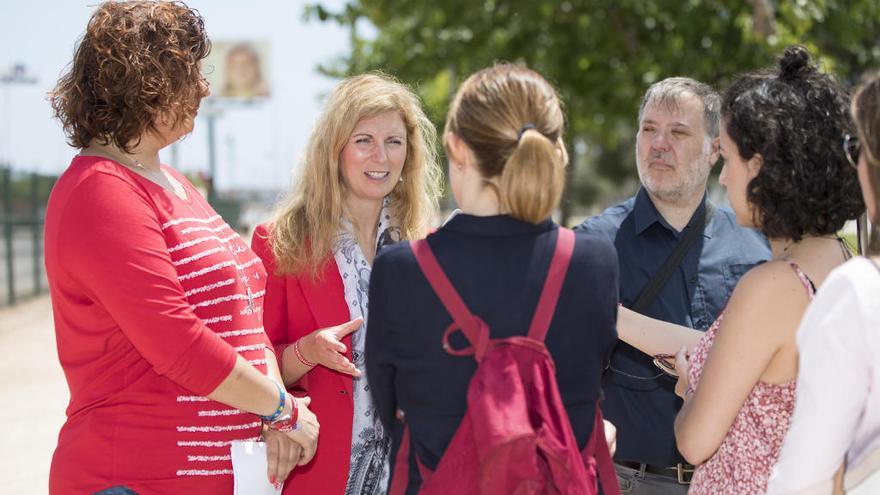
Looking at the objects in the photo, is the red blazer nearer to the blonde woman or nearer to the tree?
the blonde woman

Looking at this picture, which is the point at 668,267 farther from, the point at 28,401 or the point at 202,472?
the point at 28,401

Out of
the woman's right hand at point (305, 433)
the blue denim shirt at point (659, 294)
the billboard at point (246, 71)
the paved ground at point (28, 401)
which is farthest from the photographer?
the billboard at point (246, 71)

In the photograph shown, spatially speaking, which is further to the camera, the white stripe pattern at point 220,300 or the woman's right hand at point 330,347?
the woman's right hand at point 330,347

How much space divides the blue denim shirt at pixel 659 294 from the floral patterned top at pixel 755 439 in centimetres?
102

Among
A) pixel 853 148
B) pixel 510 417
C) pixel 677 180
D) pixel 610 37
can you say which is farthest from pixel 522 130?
pixel 610 37

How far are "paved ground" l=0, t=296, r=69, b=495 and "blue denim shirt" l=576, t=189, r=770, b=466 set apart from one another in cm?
433

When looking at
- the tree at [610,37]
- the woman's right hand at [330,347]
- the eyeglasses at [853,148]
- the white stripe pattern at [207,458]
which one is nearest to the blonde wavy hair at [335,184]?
the woman's right hand at [330,347]

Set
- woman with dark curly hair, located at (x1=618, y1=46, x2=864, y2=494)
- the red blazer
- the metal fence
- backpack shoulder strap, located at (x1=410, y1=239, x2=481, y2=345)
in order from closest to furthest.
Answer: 1. backpack shoulder strap, located at (x1=410, y1=239, x2=481, y2=345)
2. woman with dark curly hair, located at (x1=618, y1=46, x2=864, y2=494)
3. the red blazer
4. the metal fence

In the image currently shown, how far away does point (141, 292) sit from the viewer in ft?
6.83

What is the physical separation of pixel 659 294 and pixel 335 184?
127 centimetres

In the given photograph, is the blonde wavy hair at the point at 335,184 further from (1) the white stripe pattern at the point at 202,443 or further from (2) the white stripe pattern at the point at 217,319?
(1) the white stripe pattern at the point at 202,443

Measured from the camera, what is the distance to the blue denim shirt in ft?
10.7

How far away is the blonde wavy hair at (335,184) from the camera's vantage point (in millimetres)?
3012

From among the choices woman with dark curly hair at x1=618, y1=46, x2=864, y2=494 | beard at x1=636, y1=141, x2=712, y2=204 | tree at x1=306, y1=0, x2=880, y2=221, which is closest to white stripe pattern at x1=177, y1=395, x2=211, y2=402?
woman with dark curly hair at x1=618, y1=46, x2=864, y2=494
